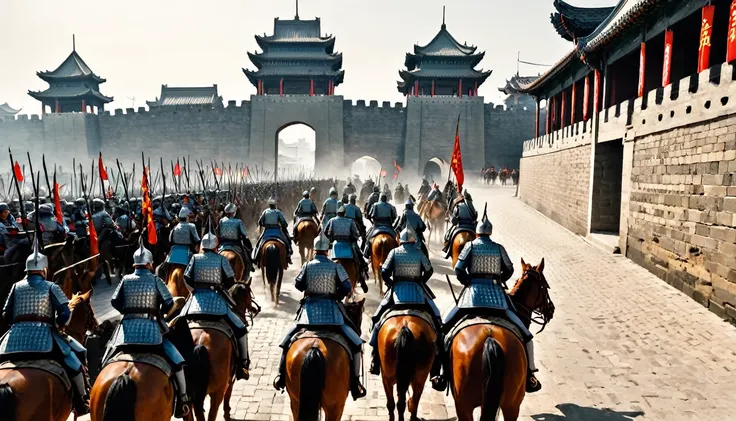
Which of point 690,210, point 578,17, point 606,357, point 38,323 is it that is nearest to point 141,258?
point 38,323

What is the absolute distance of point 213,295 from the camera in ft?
14.8

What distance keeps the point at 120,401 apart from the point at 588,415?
4.19m

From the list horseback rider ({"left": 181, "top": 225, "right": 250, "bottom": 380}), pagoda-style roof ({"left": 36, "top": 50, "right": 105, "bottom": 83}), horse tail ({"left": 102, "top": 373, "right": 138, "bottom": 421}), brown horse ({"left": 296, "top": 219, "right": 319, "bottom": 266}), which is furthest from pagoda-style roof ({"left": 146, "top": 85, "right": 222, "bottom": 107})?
horse tail ({"left": 102, "top": 373, "right": 138, "bottom": 421})

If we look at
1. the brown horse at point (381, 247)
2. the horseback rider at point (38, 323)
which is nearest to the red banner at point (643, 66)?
the brown horse at point (381, 247)

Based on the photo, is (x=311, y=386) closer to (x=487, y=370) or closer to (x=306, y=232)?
(x=487, y=370)

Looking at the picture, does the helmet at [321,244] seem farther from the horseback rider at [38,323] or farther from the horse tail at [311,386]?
the horseback rider at [38,323]

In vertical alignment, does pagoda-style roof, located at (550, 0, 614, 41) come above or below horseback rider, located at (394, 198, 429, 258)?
above

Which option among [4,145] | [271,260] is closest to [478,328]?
[271,260]

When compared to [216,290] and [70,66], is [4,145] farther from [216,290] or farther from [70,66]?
[216,290]

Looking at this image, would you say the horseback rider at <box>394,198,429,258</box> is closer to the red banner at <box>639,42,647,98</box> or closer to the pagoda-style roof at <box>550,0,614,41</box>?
the red banner at <box>639,42,647,98</box>

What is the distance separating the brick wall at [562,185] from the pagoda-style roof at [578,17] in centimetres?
424

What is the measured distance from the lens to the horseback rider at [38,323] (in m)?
3.50

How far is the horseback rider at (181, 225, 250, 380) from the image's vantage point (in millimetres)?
4375

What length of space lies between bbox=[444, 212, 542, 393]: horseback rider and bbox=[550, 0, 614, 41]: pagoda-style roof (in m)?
14.8
